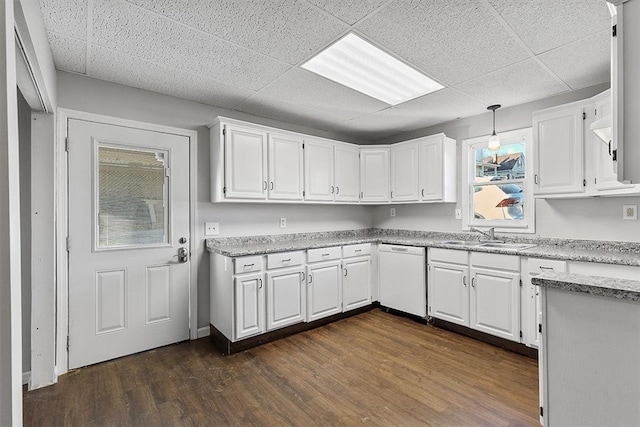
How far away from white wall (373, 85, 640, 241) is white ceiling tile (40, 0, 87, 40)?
3.60m

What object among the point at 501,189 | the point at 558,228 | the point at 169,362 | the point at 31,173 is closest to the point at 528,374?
the point at 558,228

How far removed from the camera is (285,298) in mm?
3023

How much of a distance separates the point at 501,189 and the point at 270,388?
10.2ft

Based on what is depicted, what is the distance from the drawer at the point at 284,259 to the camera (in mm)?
2930

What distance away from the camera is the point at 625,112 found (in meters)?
1.14

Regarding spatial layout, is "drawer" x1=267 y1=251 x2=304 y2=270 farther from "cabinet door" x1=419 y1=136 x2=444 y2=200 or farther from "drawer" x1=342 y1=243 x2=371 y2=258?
"cabinet door" x1=419 y1=136 x2=444 y2=200

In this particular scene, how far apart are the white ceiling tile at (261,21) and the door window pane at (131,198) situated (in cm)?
140

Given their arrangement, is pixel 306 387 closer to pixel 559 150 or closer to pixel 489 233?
pixel 489 233

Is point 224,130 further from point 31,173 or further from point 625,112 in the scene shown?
point 625,112

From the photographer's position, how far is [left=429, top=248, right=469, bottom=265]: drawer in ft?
10.0

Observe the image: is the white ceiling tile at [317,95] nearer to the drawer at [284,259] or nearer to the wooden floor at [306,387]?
the drawer at [284,259]

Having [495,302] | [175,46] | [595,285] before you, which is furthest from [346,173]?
[595,285]

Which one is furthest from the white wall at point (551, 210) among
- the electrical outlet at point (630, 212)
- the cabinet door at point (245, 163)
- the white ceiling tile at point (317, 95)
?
the cabinet door at point (245, 163)

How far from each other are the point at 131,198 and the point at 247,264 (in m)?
1.17
